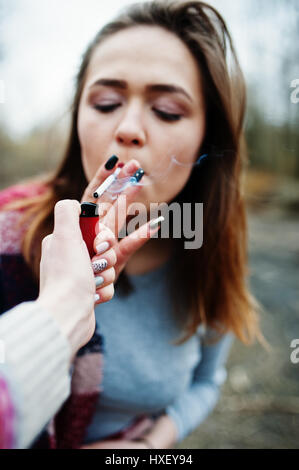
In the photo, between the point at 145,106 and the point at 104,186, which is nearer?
the point at 104,186

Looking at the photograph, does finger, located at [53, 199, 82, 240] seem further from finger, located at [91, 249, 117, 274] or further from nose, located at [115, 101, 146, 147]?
nose, located at [115, 101, 146, 147]

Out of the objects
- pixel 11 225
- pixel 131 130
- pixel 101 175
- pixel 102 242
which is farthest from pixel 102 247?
pixel 11 225

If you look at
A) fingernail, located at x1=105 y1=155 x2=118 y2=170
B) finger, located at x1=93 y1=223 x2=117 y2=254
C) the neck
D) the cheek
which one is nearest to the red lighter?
finger, located at x1=93 y1=223 x2=117 y2=254

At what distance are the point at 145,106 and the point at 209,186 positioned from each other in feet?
0.84

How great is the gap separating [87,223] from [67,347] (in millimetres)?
153

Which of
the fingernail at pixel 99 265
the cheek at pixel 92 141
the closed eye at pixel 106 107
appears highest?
the closed eye at pixel 106 107

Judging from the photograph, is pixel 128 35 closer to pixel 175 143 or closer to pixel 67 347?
pixel 175 143

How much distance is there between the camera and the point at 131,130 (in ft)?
1.86

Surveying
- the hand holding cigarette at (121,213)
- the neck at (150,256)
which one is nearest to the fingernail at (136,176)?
the hand holding cigarette at (121,213)

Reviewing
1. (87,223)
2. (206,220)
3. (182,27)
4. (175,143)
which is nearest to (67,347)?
(87,223)

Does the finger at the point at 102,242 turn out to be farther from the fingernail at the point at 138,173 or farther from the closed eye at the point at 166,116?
the closed eye at the point at 166,116

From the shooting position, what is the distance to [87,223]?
41cm

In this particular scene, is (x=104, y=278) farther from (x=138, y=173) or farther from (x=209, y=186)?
(x=209, y=186)

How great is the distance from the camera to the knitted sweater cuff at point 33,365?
0.86 ft
